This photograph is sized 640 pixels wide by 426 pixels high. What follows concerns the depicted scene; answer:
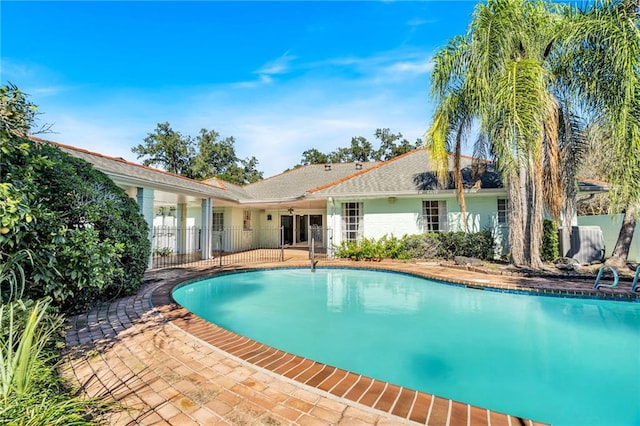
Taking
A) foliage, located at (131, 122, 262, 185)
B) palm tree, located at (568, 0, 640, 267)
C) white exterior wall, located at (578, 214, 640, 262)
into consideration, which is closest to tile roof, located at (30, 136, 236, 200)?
palm tree, located at (568, 0, 640, 267)

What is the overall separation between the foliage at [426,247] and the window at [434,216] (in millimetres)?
612

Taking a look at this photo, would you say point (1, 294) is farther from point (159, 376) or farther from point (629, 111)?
point (629, 111)

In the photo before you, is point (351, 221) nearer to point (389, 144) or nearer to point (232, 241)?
point (232, 241)

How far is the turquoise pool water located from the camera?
3947 mm

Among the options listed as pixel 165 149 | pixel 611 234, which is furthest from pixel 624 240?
pixel 165 149

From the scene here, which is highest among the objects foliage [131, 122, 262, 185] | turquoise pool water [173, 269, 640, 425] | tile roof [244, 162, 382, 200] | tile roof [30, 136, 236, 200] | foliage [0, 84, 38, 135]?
foliage [131, 122, 262, 185]

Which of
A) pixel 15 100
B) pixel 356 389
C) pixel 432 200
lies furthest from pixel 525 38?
pixel 15 100

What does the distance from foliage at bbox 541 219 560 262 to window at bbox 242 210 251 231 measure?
1731 cm

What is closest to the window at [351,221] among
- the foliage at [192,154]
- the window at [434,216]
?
the window at [434,216]

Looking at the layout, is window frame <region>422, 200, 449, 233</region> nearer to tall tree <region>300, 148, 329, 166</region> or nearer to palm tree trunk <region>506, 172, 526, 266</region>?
palm tree trunk <region>506, 172, 526, 266</region>

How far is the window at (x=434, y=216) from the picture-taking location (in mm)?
14219

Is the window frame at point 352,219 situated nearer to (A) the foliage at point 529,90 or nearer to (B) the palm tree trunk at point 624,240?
(A) the foliage at point 529,90

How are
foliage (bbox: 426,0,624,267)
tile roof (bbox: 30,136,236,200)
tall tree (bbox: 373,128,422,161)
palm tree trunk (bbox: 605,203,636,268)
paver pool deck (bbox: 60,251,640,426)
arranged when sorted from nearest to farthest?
paver pool deck (bbox: 60,251,640,426), foliage (bbox: 426,0,624,267), tile roof (bbox: 30,136,236,200), palm tree trunk (bbox: 605,203,636,268), tall tree (bbox: 373,128,422,161)

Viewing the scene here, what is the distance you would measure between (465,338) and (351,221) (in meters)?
9.81
